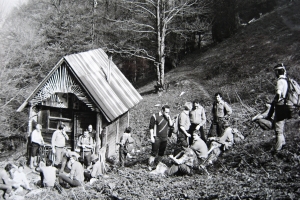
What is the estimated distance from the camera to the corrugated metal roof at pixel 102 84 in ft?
39.1

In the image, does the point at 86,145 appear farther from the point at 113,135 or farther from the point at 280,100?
the point at 280,100

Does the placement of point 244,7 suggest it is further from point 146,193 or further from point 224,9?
point 146,193

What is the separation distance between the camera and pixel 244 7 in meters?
29.5

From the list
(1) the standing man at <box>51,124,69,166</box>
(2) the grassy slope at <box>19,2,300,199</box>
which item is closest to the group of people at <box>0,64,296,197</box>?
(2) the grassy slope at <box>19,2,300,199</box>

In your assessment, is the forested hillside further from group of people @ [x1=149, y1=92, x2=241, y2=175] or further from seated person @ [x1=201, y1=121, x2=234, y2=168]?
seated person @ [x1=201, y1=121, x2=234, y2=168]

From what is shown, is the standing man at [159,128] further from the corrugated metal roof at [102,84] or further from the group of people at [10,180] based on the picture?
the group of people at [10,180]

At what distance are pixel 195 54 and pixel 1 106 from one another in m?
18.0

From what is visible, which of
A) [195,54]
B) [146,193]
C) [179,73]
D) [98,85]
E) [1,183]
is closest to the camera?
[146,193]

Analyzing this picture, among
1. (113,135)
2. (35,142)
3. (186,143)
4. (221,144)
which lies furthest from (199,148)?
(35,142)

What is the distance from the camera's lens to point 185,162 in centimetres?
841

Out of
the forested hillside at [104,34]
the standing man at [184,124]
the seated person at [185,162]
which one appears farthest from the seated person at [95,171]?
the forested hillside at [104,34]

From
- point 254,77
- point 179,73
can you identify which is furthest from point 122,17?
point 254,77

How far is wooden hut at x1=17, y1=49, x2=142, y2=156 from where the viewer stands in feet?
39.5

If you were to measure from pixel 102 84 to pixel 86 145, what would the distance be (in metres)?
3.10
